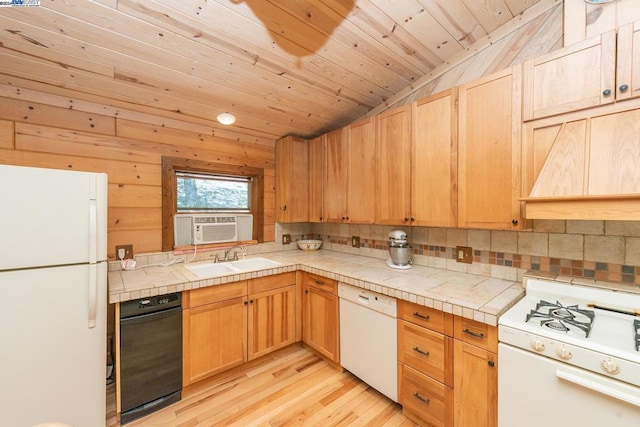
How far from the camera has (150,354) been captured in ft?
5.73

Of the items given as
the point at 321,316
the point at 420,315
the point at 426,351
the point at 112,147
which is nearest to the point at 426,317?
the point at 420,315

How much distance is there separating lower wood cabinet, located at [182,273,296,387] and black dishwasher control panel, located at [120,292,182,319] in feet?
0.21

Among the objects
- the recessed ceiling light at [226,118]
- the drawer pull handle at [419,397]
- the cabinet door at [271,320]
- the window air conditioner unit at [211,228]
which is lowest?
the drawer pull handle at [419,397]

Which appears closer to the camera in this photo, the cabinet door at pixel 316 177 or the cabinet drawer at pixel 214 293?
the cabinet drawer at pixel 214 293

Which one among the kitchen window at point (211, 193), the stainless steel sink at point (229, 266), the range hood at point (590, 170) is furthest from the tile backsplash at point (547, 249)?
the kitchen window at point (211, 193)

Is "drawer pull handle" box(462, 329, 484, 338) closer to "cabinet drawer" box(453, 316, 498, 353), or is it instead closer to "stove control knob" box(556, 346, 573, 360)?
"cabinet drawer" box(453, 316, 498, 353)

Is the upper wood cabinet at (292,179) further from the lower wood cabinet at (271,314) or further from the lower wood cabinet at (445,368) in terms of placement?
the lower wood cabinet at (445,368)

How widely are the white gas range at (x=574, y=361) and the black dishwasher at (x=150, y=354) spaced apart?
6.44 feet

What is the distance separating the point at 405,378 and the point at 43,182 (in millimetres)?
2336

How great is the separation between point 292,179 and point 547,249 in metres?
2.24

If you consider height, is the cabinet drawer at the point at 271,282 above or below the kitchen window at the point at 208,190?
below

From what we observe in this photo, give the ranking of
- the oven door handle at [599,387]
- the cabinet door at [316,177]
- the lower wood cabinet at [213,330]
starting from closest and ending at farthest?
the oven door handle at [599,387], the lower wood cabinet at [213,330], the cabinet door at [316,177]

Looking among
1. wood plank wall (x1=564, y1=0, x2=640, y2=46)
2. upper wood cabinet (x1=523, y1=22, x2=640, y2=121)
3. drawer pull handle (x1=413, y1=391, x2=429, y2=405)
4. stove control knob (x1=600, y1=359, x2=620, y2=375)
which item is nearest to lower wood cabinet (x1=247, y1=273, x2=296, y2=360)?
drawer pull handle (x1=413, y1=391, x2=429, y2=405)

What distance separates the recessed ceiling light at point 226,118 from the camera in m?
2.40
